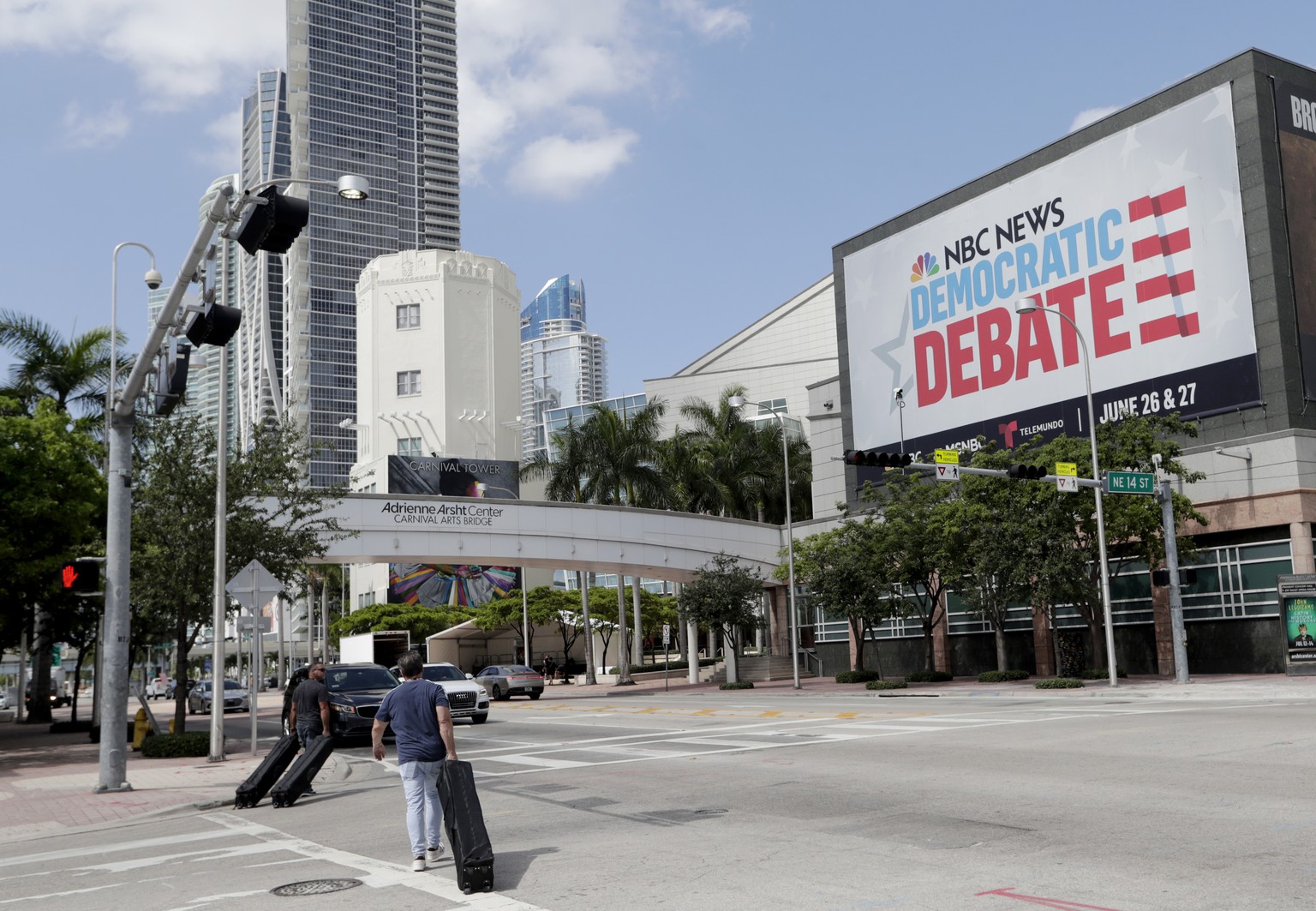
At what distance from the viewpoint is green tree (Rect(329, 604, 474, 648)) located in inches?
3346

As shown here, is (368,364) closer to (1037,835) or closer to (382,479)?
(382,479)

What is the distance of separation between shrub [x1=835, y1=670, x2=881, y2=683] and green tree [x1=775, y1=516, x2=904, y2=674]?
10.4 ft

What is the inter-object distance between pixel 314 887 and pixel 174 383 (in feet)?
29.6

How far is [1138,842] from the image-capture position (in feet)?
29.7

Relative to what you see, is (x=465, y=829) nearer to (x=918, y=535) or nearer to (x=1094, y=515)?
(x=1094, y=515)

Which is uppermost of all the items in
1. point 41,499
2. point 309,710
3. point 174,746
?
point 41,499

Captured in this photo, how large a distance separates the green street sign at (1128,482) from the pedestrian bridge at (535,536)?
21.5 m

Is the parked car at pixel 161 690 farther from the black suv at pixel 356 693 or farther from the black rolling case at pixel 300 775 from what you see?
the black rolling case at pixel 300 775

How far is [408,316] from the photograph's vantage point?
10162 centimetres

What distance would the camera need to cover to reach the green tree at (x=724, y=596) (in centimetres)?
4741

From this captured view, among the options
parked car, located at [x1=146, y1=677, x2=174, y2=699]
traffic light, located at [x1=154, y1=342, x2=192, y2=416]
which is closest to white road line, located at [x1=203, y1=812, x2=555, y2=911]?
traffic light, located at [x1=154, y1=342, x2=192, y2=416]

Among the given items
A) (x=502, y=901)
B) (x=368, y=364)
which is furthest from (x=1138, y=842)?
(x=368, y=364)

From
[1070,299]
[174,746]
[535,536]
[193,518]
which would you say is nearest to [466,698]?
[174,746]

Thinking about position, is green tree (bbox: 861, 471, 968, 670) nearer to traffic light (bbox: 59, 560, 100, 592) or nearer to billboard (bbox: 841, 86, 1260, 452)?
billboard (bbox: 841, 86, 1260, 452)
